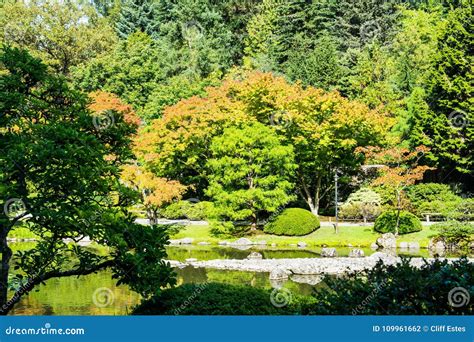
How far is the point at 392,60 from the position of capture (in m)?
40.5

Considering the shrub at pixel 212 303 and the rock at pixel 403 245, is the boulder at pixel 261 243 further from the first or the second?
the shrub at pixel 212 303

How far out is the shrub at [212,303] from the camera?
743 centimetres

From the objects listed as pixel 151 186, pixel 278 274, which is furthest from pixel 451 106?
pixel 278 274

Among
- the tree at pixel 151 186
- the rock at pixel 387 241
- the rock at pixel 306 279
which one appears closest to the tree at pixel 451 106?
the rock at pixel 387 241

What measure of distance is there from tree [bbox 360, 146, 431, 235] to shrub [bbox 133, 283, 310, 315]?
62.7 feet

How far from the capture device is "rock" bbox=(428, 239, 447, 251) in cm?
2302

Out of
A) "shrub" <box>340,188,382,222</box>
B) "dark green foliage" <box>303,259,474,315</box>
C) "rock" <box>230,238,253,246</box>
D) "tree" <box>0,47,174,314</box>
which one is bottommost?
"rock" <box>230,238,253,246</box>

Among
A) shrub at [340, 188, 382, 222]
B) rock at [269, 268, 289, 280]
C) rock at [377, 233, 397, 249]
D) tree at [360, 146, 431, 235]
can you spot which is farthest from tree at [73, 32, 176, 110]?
rock at [269, 268, 289, 280]

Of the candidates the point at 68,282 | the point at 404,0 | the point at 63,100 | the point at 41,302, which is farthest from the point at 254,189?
the point at 404,0

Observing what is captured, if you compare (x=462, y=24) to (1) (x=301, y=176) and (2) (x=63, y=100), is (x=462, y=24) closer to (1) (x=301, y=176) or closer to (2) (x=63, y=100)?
(1) (x=301, y=176)

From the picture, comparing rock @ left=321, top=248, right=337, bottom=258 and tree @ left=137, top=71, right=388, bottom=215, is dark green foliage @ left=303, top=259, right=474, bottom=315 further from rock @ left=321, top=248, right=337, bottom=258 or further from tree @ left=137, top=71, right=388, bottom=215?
tree @ left=137, top=71, right=388, bottom=215

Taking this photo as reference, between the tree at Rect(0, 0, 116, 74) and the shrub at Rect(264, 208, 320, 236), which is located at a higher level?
the tree at Rect(0, 0, 116, 74)

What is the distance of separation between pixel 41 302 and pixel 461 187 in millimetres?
24463

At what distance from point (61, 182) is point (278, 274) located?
39.7 ft
